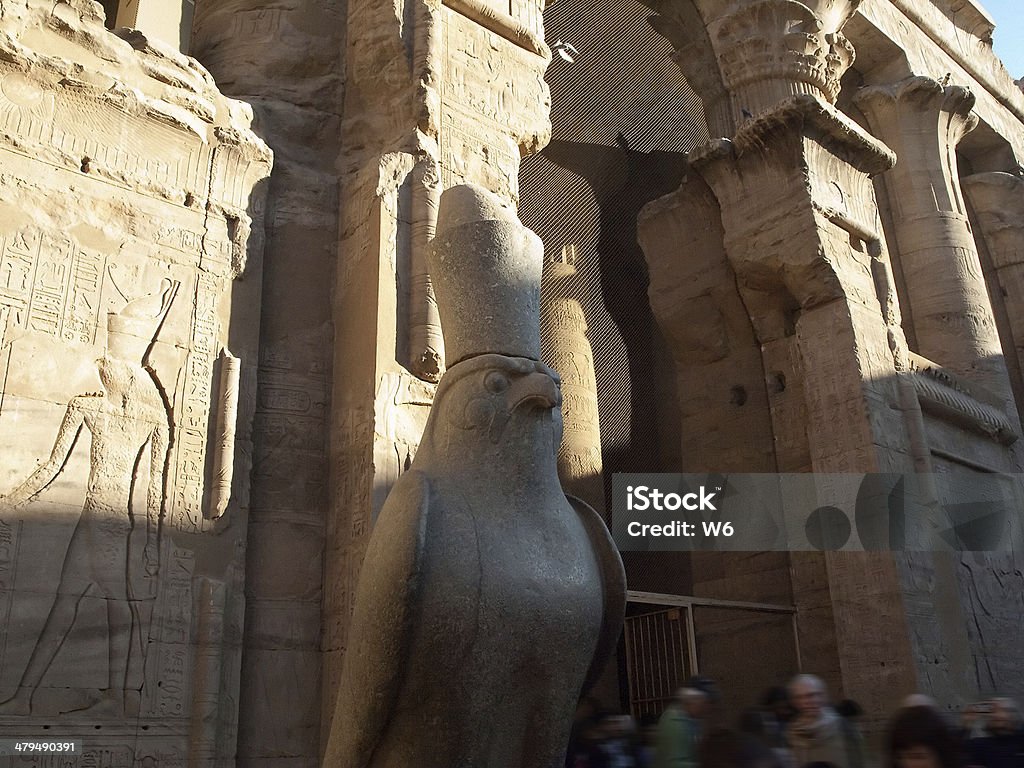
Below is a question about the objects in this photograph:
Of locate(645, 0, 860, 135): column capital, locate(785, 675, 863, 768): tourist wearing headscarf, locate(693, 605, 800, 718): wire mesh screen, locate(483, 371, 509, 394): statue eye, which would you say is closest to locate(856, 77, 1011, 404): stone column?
locate(645, 0, 860, 135): column capital

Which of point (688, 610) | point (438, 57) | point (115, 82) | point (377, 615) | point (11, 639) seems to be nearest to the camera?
point (377, 615)

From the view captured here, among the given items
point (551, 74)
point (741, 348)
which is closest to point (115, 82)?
point (741, 348)

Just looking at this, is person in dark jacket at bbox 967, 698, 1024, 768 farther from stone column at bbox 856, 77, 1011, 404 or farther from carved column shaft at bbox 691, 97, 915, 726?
stone column at bbox 856, 77, 1011, 404

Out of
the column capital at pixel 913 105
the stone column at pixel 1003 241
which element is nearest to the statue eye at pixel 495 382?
the column capital at pixel 913 105

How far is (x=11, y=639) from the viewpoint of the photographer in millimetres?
4090

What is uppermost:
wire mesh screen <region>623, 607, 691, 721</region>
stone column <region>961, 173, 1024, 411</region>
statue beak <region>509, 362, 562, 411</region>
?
stone column <region>961, 173, 1024, 411</region>

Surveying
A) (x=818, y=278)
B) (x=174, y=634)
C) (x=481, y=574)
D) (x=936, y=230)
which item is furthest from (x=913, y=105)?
(x=481, y=574)

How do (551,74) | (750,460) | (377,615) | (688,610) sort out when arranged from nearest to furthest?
(377,615) → (688,610) → (750,460) → (551,74)

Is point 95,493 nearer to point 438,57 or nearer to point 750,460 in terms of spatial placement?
point 438,57

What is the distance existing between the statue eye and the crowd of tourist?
118 centimetres

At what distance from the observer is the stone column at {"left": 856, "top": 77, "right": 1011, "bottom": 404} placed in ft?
32.4

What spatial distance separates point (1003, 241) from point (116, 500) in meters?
11.6

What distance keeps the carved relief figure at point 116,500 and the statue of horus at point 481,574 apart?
217cm

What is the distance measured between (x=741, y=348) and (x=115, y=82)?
19.7 ft
